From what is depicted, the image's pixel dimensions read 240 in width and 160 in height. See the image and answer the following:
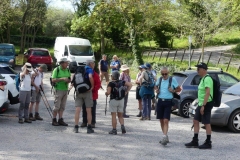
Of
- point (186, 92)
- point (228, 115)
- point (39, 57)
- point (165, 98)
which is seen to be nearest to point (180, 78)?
point (186, 92)

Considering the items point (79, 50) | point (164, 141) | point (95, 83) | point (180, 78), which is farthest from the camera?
point (79, 50)

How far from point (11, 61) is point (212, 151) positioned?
20.4 meters

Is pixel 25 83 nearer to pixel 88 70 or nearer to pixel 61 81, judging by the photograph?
pixel 61 81

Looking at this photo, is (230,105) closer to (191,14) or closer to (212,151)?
(212,151)

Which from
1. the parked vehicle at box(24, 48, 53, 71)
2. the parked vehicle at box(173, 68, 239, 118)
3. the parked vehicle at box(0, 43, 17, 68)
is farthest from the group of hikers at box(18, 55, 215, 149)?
the parked vehicle at box(24, 48, 53, 71)

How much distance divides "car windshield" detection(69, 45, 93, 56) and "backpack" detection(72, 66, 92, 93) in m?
19.0

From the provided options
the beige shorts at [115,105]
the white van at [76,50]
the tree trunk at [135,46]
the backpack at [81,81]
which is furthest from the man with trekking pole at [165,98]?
the tree trunk at [135,46]

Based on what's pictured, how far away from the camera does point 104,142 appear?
8852 mm

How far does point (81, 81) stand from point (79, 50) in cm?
1973

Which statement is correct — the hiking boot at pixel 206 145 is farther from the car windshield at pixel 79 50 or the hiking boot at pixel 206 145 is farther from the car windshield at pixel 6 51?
the car windshield at pixel 6 51

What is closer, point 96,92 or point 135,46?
point 96,92

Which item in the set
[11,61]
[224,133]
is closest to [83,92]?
[224,133]

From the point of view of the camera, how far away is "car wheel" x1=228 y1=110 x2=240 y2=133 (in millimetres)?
10298

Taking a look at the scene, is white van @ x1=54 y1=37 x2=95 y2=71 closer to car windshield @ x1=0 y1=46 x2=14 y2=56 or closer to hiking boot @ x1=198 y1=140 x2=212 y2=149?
car windshield @ x1=0 y1=46 x2=14 y2=56
